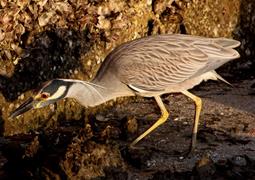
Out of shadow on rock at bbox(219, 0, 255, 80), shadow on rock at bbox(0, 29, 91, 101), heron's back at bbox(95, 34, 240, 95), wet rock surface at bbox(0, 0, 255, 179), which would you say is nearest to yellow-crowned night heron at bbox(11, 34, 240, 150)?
heron's back at bbox(95, 34, 240, 95)

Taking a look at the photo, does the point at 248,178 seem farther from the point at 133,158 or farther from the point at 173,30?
the point at 173,30

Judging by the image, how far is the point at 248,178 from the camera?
568cm

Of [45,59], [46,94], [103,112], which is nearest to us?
[46,94]

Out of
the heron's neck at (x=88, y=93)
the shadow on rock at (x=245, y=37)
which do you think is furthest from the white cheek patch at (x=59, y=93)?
the shadow on rock at (x=245, y=37)

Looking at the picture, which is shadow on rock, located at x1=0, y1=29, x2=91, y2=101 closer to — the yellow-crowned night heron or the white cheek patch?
the yellow-crowned night heron

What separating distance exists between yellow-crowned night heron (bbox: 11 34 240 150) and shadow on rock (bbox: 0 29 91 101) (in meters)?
0.82

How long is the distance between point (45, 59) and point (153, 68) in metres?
1.25

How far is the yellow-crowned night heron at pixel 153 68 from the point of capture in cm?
610

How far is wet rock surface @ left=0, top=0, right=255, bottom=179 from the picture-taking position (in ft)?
19.0

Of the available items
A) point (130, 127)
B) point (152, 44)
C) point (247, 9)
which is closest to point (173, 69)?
point (152, 44)

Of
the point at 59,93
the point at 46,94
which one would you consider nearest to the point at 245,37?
the point at 59,93

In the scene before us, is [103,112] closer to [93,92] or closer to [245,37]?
[93,92]

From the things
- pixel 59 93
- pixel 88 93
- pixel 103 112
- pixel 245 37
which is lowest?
pixel 103 112

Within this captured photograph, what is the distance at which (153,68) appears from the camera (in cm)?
615
